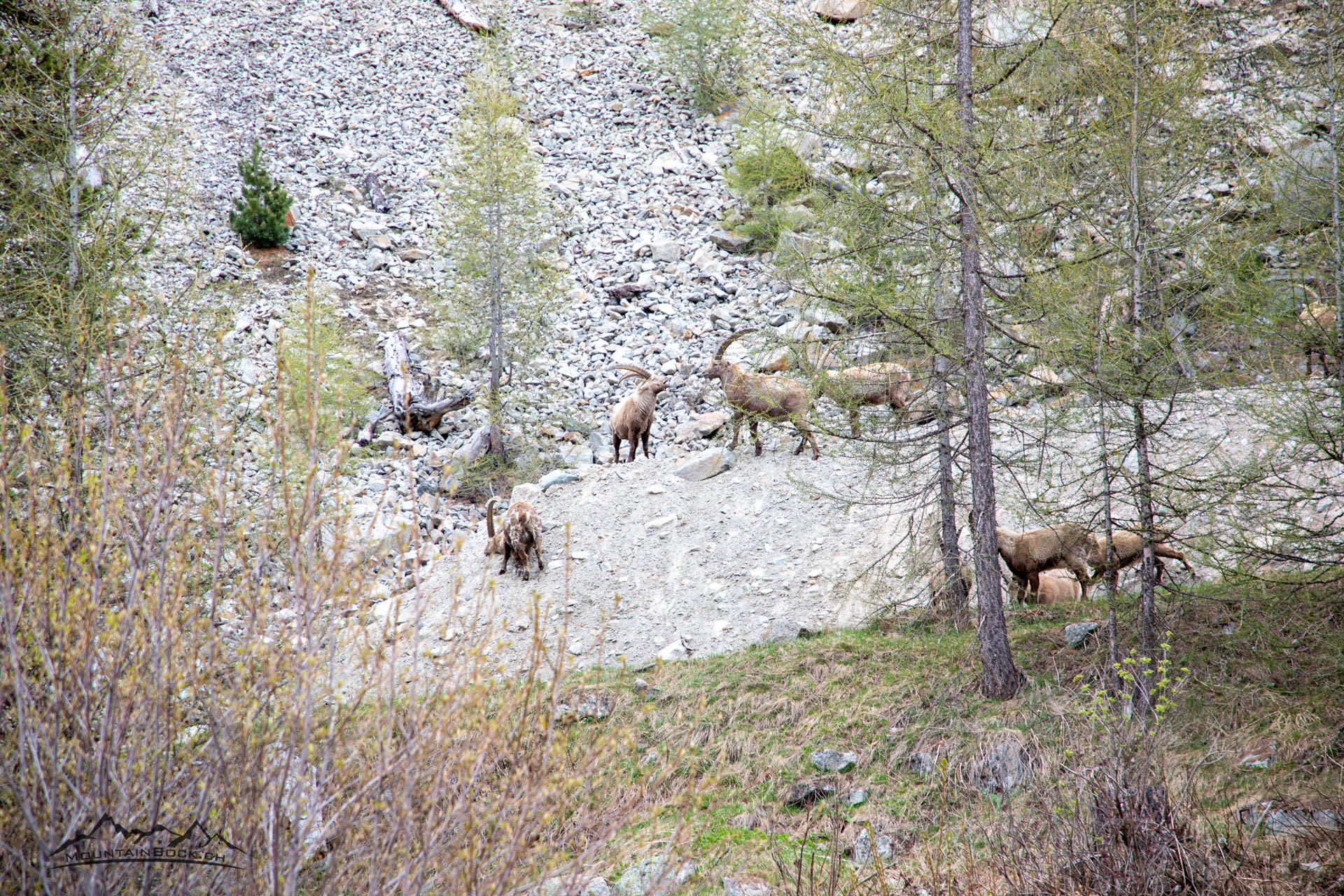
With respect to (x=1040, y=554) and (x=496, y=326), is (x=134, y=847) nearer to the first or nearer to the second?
(x=1040, y=554)

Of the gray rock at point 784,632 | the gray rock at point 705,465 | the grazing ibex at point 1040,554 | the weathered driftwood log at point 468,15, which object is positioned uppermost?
the weathered driftwood log at point 468,15

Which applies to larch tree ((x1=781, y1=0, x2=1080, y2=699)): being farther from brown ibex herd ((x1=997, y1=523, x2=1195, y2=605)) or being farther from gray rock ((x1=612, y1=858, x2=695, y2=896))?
gray rock ((x1=612, y1=858, x2=695, y2=896))

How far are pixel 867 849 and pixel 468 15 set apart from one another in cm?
3911

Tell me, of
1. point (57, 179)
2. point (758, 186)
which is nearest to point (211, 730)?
point (57, 179)

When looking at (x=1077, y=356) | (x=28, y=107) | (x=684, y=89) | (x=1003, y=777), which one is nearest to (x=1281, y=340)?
(x=1077, y=356)

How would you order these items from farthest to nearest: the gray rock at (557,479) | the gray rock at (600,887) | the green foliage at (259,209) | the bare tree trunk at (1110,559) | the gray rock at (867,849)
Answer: the green foliage at (259,209) → the gray rock at (557,479) → the bare tree trunk at (1110,559) → the gray rock at (867,849) → the gray rock at (600,887)

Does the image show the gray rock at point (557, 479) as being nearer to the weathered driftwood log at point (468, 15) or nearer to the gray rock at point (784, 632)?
the gray rock at point (784, 632)

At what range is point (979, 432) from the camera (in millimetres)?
7086

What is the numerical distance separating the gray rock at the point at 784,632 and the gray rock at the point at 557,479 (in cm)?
513

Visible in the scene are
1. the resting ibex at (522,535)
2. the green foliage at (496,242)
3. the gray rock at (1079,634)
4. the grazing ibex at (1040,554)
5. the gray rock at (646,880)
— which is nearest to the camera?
the gray rock at (646,880)

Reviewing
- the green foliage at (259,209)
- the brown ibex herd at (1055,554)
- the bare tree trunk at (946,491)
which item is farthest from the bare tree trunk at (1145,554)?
the green foliage at (259,209)

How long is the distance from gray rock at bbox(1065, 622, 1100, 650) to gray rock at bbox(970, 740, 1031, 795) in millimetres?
2004

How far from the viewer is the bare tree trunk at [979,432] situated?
705cm

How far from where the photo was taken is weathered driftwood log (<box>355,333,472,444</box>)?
63.2ft
